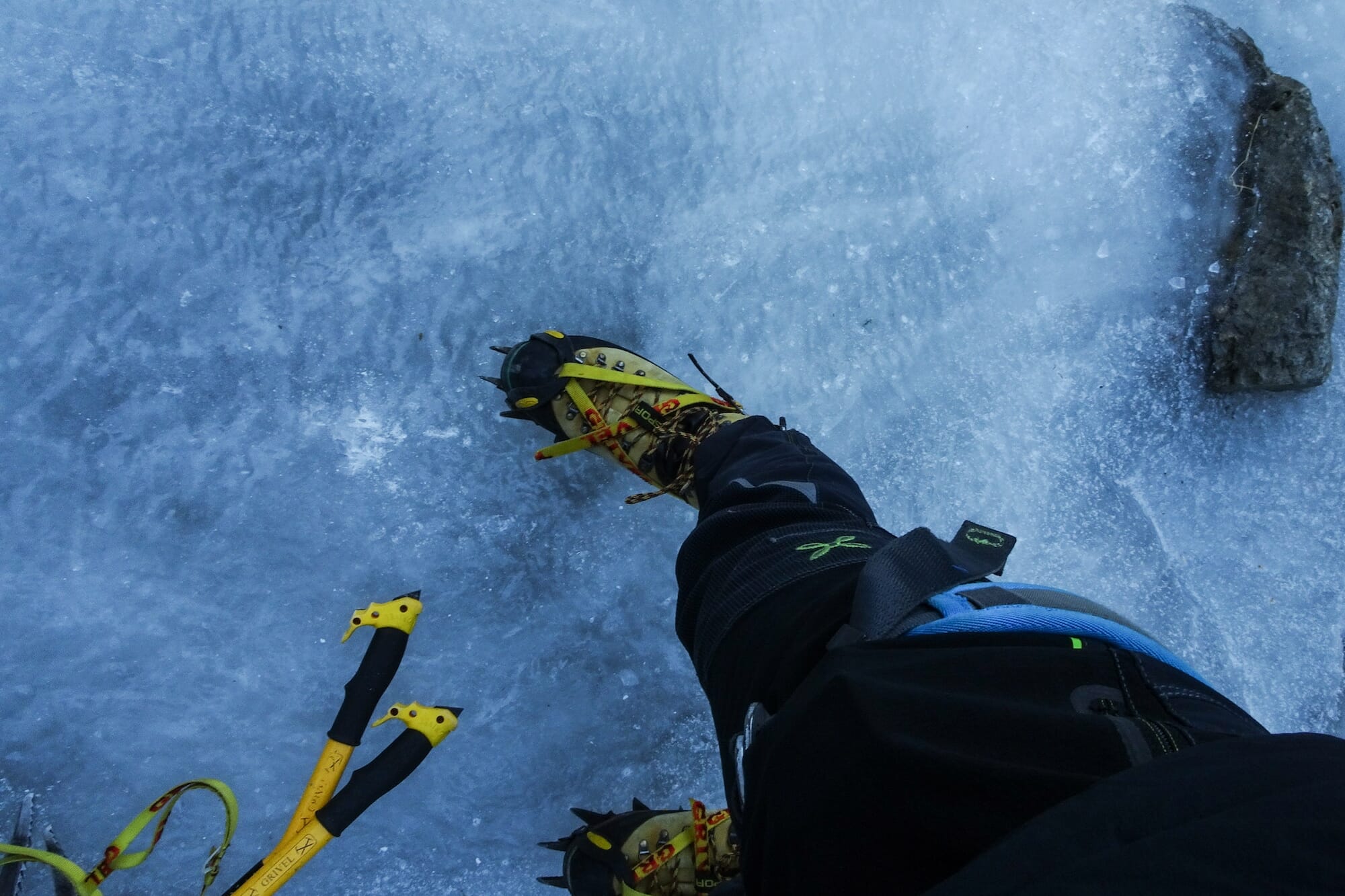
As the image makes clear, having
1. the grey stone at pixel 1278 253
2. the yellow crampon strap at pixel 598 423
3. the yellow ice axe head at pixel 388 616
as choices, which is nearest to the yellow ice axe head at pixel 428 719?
the yellow ice axe head at pixel 388 616

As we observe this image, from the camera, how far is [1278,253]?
1.51 metres

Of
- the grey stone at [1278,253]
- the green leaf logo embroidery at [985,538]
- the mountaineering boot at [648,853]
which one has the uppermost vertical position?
the grey stone at [1278,253]

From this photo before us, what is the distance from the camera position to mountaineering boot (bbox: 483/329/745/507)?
1.42m

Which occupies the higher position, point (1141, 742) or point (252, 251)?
point (252, 251)

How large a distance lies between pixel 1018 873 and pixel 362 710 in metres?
0.86

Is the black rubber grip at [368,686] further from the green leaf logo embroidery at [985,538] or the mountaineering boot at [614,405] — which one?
the green leaf logo embroidery at [985,538]

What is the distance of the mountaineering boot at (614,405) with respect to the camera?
1422 millimetres

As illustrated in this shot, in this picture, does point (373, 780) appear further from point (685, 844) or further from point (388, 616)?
point (685, 844)

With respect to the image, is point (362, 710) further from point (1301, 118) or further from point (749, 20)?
point (1301, 118)

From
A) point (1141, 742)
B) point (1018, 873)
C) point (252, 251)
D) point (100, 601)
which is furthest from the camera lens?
point (252, 251)

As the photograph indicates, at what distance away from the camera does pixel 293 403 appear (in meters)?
1.45

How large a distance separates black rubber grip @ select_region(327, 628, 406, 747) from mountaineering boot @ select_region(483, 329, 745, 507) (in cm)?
42

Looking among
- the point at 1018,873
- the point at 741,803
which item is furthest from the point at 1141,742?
the point at 741,803

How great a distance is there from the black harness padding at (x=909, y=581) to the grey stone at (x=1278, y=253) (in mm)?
957
